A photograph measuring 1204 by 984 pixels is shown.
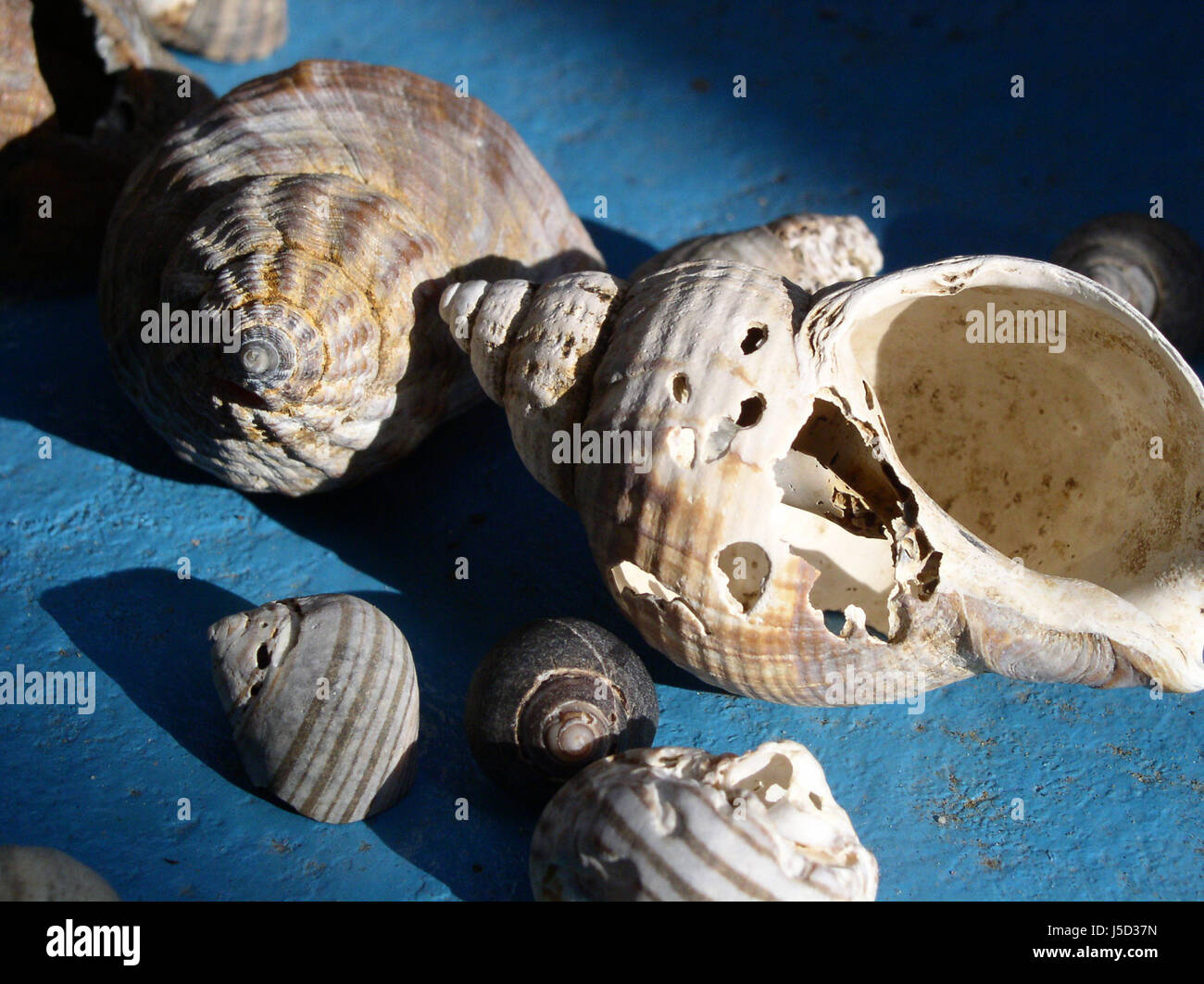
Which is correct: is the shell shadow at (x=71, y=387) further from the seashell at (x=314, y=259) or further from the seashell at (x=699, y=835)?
the seashell at (x=699, y=835)

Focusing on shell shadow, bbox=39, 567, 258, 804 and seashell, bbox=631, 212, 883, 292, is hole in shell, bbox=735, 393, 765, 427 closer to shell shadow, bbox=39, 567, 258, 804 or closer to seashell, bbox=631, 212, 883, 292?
seashell, bbox=631, 212, 883, 292

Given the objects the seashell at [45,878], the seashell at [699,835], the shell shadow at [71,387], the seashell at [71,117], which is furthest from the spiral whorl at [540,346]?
the seashell at [71,117]

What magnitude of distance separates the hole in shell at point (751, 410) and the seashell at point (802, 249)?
3.12 ft

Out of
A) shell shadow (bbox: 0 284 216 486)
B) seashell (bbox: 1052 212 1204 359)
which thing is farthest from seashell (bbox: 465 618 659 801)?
seashell (bbox: 1052 212 1204 359)

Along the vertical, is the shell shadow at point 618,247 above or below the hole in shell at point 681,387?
below

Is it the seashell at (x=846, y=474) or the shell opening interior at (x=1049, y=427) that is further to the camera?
the shell opening interior at (x=1049, y=427)

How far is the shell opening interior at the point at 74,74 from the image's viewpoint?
3248 millimetres

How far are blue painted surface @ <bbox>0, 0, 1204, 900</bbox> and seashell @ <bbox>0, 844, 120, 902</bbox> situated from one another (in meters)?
0.16

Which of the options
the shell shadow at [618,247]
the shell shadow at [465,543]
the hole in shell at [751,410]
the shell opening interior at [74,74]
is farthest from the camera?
the shell shadow at [618,247]

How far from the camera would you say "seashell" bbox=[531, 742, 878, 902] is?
1828 mm

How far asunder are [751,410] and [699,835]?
0.75 m
